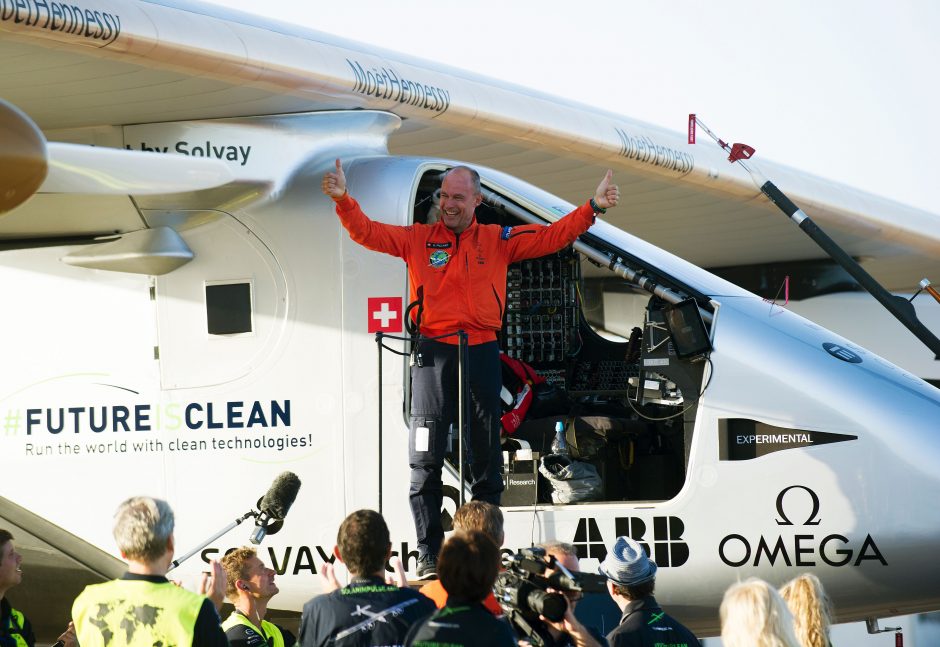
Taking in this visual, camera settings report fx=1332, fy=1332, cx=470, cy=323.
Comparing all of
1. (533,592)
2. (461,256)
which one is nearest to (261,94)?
Answer: (461,256)

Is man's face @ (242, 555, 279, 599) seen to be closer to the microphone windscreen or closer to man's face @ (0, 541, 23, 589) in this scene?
man's face @ (0, 541, 23, 589)

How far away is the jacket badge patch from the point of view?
6.60 m

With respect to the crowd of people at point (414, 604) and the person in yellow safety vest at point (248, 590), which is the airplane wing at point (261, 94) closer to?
the person in yellow safety vest at point (248, 590)

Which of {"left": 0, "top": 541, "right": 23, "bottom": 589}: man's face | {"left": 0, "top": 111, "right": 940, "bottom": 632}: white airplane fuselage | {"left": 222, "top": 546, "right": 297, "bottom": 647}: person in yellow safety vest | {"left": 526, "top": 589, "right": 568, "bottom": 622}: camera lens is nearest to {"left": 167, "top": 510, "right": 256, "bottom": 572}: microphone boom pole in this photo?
Result: {"left": 0, "top": 111, "right": 940, "bottom": 632}: white airplane fuselage

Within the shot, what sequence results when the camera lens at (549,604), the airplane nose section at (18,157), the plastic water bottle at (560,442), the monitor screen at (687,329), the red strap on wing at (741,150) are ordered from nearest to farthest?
1. the airplane nose section at (18,157)
2. the camera lens at (549,604)
3. the monitor screen at (687,329)
4. the plastic water bottle at (560,442)
5. the red strap on wing at (741,150)

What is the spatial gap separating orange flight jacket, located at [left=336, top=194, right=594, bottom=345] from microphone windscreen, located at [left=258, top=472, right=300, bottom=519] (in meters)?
1.10

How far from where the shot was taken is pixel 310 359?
7.07 m

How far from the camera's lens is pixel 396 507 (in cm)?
680

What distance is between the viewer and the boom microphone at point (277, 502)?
691 centimetres

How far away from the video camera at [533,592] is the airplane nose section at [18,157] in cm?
192

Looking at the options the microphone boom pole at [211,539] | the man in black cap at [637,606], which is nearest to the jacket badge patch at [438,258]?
the microphone boom pole at [211,539]

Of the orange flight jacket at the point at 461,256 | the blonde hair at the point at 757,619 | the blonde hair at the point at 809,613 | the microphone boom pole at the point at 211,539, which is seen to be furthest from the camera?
the microphone boom pole at the point at 211,539

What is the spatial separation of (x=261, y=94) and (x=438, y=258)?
5.10 feet

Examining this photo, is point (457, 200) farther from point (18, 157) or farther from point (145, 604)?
point (18, 157)
